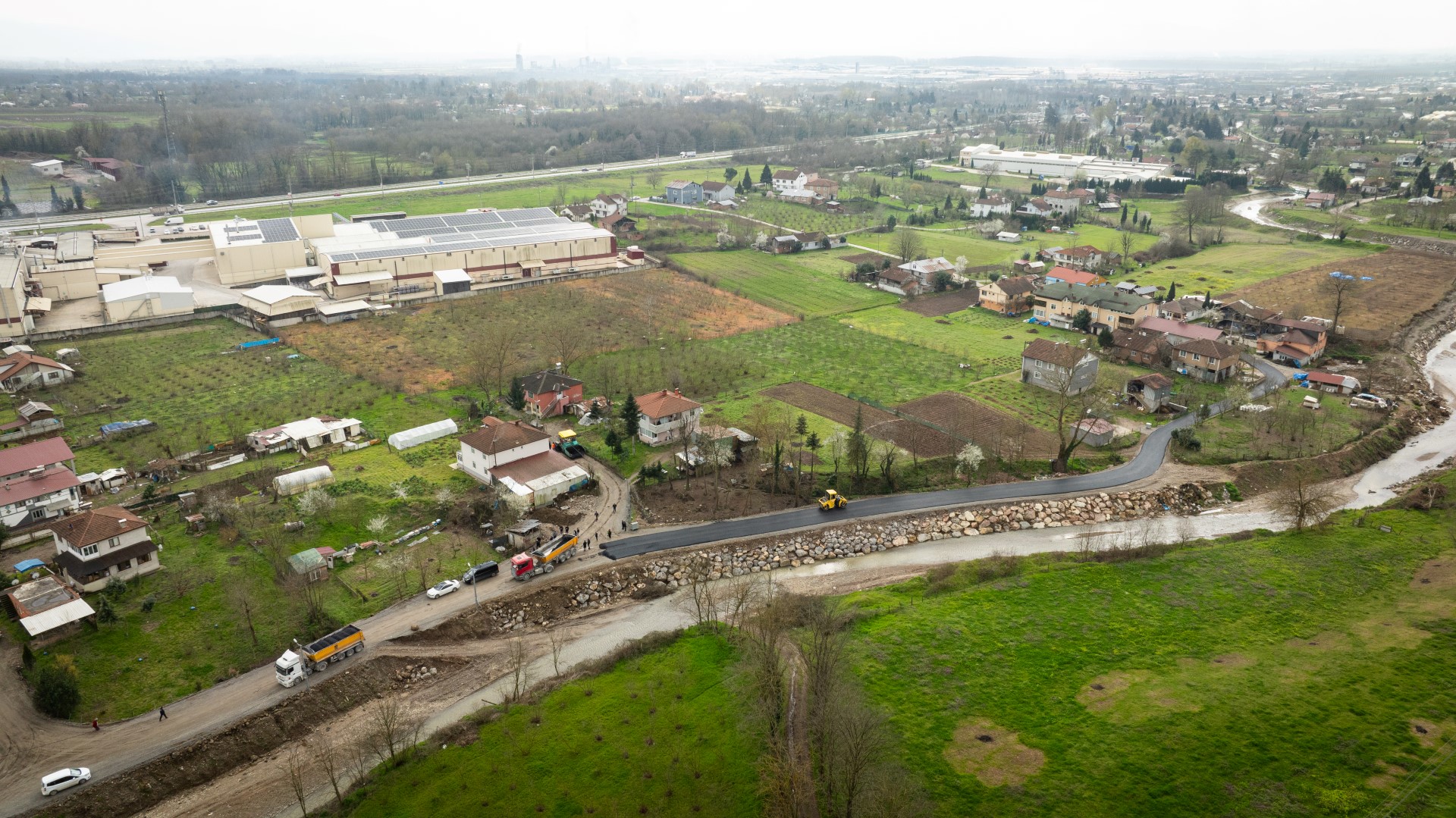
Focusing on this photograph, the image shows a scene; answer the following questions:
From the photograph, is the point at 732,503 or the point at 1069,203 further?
the point at 1069,203

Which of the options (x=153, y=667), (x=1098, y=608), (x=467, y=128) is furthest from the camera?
(x=467, y=128)

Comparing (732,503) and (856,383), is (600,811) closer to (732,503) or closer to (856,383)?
(732,503)

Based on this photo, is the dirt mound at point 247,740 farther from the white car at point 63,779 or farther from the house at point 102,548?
the house at point 102,548

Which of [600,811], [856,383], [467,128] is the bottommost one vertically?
[600,811]

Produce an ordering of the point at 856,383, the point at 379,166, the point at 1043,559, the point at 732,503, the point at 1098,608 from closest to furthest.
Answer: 1. the point at 1098,608
2. the point at 1043,559
3. the point at 732,503
4. the point at 856,383
5. the point at 379,166

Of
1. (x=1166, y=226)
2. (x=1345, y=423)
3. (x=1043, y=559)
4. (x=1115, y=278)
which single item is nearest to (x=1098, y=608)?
(x=1043, y=559)

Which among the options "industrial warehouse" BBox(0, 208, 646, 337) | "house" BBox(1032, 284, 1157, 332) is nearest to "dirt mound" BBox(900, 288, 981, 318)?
"house" BBox(1032, 284, 1157, 332)

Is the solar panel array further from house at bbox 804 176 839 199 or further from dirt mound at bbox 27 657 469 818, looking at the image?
dirt mound at bbox 27 657 469 818

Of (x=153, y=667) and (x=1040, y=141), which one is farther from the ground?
(x=1040, y=141)
